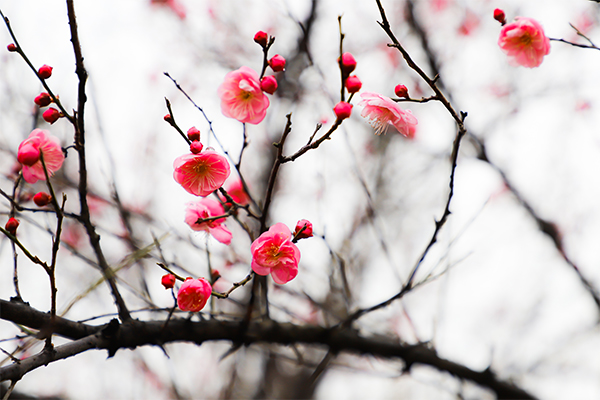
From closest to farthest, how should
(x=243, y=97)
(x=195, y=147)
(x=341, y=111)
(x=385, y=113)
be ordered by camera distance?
1. (x=341, y=111)
2. (x=195, y=147)
3. (x=385, y=113)
4. (x=243, y=97)

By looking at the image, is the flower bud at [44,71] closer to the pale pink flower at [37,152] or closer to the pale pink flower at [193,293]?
the pale pink flower at [37,152]

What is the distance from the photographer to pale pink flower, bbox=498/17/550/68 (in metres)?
1.52

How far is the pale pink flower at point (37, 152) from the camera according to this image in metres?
1.14

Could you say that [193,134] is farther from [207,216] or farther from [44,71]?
[44,71]

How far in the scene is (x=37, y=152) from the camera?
3.80 ft

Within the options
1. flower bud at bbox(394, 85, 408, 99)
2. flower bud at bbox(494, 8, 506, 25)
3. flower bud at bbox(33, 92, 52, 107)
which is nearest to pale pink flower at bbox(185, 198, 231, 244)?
flower bud at bbox(33, 92, 52, 107)

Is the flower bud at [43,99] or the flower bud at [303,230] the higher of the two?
the flower bud at [43,99]

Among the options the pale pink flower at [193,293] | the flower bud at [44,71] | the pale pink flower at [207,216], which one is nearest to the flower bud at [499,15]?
the pale pink flower at [207,216]

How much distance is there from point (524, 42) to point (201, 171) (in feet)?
4.69

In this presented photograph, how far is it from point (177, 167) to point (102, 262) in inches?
18.6

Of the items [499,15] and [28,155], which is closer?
[28,155]

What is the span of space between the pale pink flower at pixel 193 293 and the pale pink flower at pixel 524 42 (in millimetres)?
1487

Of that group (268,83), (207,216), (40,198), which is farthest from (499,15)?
(40,198)

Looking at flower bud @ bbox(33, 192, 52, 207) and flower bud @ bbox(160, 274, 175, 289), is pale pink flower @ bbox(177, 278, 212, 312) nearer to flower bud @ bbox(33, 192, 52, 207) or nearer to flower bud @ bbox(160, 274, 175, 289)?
flower bud @ bbox(160, 274, 175, 289)
